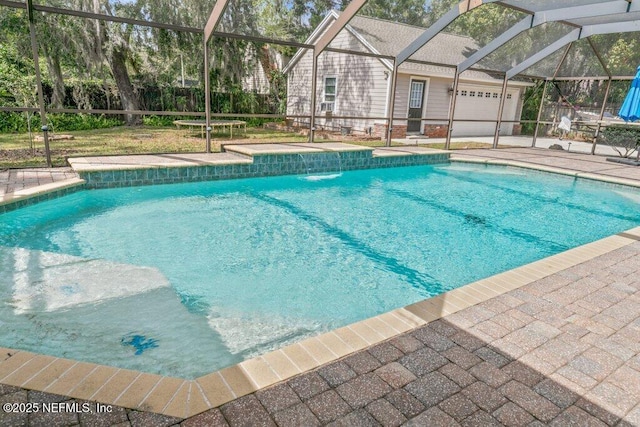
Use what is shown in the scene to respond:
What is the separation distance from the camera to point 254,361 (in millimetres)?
2033

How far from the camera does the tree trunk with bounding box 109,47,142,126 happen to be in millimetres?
12977

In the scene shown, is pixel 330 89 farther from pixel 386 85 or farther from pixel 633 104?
pixel 633 104

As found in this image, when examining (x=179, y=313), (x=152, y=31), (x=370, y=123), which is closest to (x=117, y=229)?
(x=179, y=313)

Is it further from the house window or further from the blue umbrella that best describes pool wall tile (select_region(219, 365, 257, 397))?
the house window

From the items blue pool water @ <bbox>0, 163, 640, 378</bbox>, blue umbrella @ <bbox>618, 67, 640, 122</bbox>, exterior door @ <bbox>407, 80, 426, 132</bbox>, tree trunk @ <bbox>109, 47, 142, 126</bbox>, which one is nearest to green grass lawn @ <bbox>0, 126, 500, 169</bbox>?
tree trunk @ <bbox>109, 47, 142, 126</bbox>

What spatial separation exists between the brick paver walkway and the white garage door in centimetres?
1453

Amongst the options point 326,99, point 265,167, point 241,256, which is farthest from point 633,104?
point 326,99

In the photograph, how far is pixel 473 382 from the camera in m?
1.92

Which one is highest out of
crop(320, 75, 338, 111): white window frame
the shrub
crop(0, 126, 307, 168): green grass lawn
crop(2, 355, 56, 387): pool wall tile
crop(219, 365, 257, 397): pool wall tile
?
crop(320, 75, 338, 111): white window frame

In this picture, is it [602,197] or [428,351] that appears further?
[602,197]

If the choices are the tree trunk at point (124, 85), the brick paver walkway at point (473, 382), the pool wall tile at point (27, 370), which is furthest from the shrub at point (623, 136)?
the tree trunk at point (124, 85)

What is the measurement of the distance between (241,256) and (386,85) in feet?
36.7

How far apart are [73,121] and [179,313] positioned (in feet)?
41.3

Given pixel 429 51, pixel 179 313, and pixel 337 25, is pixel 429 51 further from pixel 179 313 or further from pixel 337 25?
pixel 179 313
